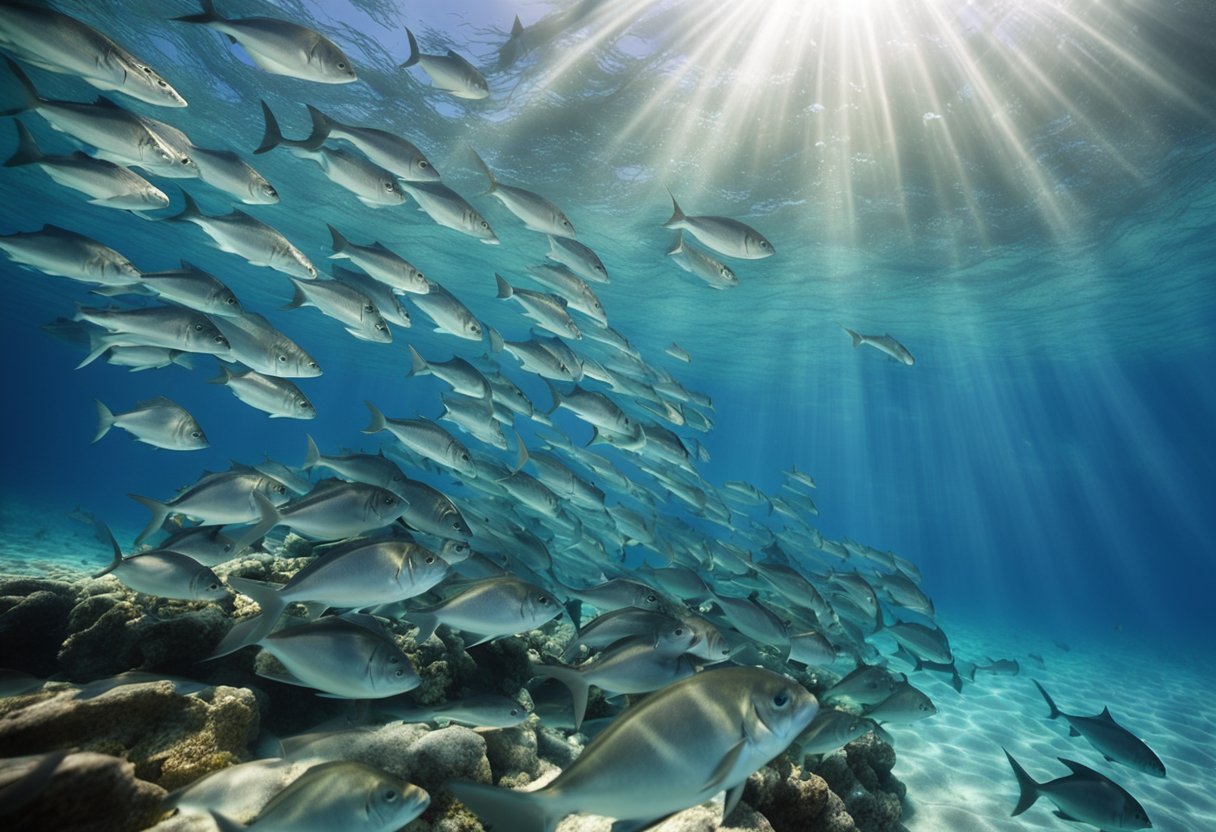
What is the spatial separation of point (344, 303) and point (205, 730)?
3.67 metres

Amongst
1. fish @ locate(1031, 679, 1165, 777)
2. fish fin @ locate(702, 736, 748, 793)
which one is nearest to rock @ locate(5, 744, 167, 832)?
fish fin @ locate(702, 736, 748, 793)

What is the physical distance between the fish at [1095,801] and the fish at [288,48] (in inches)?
308

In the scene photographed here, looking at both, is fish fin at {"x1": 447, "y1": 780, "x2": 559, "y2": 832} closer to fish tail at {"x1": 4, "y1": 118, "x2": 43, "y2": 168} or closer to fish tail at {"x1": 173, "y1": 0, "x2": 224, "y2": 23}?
fish tail at {"x1": 173, "y1": 0, "x2": 224, "y2": 23}

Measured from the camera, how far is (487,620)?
3111 millimetres

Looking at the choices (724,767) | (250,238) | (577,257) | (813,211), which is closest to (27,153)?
(250,238)

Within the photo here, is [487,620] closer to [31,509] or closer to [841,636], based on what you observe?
[841,636]

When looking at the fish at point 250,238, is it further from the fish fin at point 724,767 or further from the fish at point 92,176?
the fish fin at point 724,767

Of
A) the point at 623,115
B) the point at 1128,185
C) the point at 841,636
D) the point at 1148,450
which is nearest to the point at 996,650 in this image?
the point at 1128,185

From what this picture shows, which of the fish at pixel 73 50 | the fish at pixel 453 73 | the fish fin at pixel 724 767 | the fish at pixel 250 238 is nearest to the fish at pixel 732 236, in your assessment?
the fish at pixel 453 73

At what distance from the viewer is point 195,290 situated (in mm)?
4773

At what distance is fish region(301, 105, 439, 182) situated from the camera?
488 centimetres

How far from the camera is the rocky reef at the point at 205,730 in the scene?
7.30 feet

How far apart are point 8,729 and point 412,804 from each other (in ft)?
6.80

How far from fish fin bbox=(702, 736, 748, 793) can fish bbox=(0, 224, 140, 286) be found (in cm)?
581
